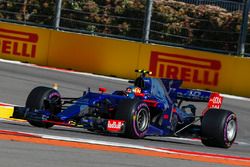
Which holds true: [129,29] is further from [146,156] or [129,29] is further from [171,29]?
[146,156]

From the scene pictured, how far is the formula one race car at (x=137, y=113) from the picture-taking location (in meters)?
10.5

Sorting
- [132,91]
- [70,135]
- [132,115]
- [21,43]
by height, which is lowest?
[70,135]

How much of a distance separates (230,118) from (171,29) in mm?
12036

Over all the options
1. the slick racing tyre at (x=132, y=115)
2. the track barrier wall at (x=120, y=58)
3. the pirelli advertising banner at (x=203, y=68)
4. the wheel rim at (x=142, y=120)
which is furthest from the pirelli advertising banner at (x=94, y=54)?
the slick racing tyre at (x=132, y=115)

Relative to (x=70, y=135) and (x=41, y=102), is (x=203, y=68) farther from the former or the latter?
(x=70, y=135)

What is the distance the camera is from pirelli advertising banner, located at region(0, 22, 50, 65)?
78.8 ft

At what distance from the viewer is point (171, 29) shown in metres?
23.2

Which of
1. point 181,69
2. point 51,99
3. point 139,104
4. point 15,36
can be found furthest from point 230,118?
point 15,36

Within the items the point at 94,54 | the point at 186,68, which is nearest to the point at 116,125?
the point at 186,68

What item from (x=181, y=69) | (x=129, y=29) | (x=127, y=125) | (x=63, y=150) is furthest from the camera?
(x=129, y=29)

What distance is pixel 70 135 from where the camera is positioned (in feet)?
33.3

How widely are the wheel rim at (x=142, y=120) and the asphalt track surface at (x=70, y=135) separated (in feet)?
0.71

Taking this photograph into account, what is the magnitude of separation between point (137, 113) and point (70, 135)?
106cm

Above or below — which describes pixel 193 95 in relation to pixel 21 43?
below
